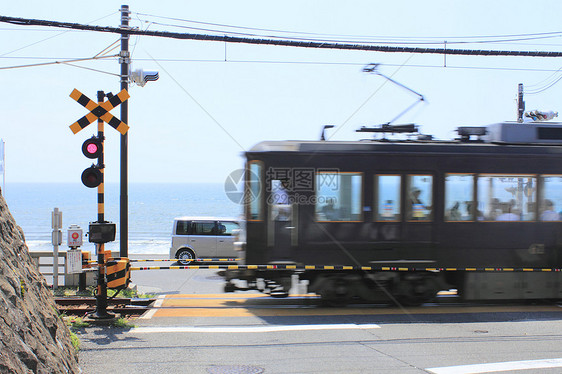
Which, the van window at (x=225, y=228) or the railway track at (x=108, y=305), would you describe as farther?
the van window at (x=225, y=228)

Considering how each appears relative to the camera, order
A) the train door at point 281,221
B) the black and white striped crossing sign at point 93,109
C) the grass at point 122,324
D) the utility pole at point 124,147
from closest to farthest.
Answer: the grass at point 122,324, the black and white striped crossing sign at point 93,109, the train door at point 281,221, the utility pole at point 124,147

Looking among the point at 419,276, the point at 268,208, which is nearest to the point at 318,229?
the point at 268,208

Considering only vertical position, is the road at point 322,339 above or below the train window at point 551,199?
below

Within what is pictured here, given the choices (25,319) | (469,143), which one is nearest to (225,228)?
(469,143)

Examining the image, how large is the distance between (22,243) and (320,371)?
12.1ft

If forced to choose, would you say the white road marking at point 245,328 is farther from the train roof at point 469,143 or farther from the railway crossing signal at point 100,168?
the train roof at point 469,143

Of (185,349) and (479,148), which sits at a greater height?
(479,148)

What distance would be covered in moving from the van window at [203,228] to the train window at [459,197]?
484 inches

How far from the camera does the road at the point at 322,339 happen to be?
7141mm

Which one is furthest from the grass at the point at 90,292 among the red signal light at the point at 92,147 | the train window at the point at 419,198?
A: the train window at the point at 419,198

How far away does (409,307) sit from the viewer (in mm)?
11766

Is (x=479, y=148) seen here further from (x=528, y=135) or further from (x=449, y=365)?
(x=449, y=365)

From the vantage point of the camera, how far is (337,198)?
11.4 m

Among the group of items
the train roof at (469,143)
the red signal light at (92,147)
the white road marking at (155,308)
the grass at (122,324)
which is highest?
the train roof at (469,143)
